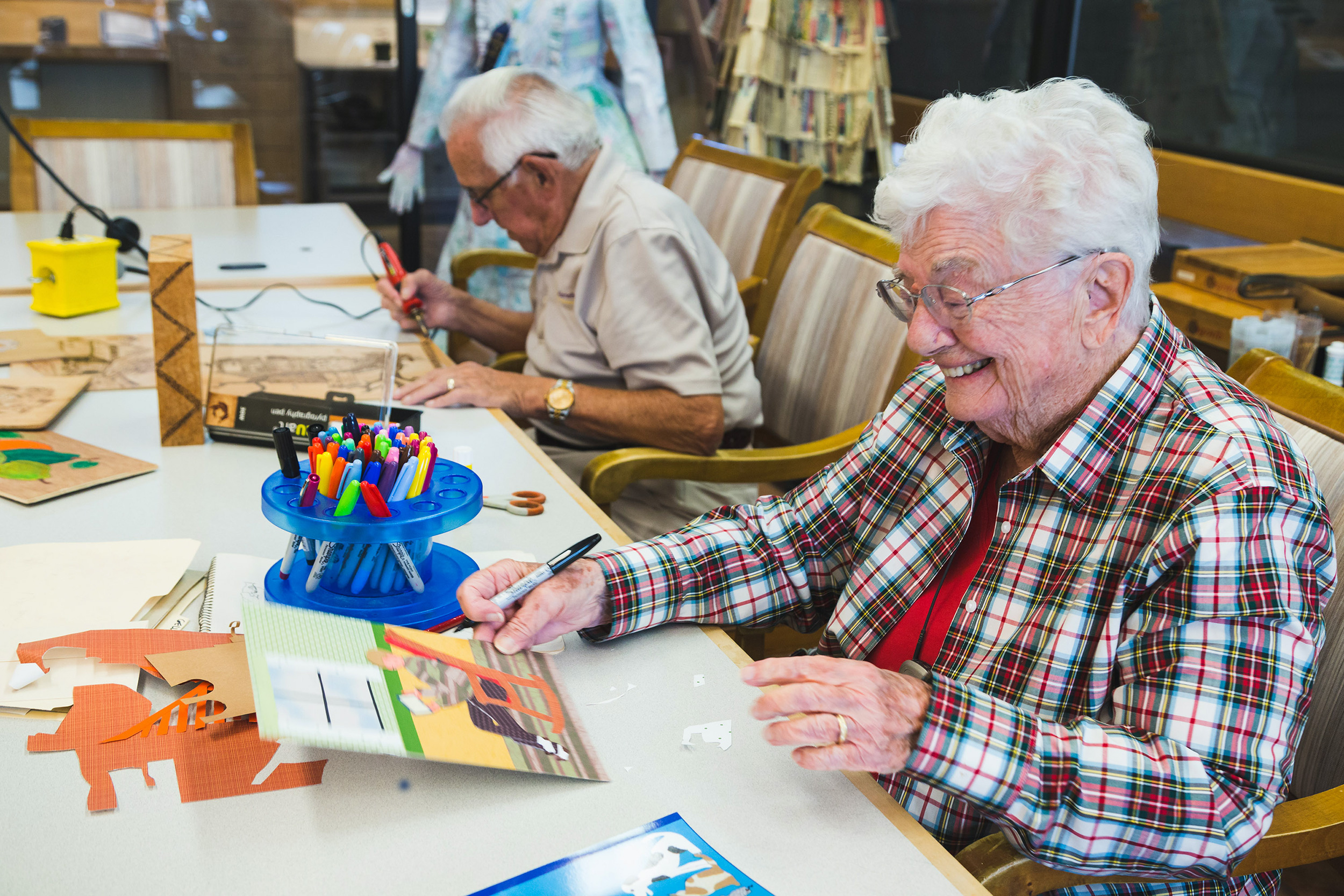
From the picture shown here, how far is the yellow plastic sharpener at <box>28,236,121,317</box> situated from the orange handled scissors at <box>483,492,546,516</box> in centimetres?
116

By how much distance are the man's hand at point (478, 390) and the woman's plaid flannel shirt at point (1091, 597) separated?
643 millimetres

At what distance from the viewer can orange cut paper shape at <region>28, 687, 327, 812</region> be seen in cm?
83

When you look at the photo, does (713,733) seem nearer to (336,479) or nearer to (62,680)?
(336,479)

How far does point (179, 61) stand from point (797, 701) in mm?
4273

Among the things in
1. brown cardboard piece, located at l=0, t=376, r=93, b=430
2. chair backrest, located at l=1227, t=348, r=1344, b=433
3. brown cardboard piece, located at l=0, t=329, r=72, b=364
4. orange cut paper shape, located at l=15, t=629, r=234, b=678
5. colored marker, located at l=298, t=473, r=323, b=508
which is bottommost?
orange cut paper shape, located at l=15, t=629, r=234, b=678

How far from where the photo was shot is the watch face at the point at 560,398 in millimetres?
1829

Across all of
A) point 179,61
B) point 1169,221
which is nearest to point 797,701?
point 1169,221

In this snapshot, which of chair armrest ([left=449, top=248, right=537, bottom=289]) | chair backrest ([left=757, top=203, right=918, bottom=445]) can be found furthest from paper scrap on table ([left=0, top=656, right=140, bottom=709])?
chair armrest ([left=449, top=248, right=537, bottom=289])

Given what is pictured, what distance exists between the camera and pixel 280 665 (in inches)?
32.4

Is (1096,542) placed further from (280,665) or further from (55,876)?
(55,876)

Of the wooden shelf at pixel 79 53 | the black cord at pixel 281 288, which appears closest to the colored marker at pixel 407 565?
the black cord at pixel 281 288

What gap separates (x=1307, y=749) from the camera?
1.12 metres

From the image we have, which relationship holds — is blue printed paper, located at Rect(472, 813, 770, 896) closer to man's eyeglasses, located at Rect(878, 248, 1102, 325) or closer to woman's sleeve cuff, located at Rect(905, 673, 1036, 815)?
woman's sleeve cuff, located at Rect(905, 673, 1036, 815)

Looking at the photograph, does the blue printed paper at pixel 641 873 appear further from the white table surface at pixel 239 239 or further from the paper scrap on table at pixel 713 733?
the white table surface at pixel 239 239
